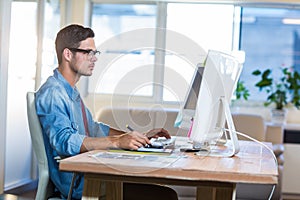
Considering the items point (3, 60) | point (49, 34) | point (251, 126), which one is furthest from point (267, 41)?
point (3, 60)

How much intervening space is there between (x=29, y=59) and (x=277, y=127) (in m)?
2.21

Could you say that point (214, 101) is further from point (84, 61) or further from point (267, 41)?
point (267, 41)

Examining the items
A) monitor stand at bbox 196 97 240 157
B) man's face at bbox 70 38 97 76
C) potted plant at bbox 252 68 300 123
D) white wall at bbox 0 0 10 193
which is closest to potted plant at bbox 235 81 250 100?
potted plant at bbox 252 68 300 123

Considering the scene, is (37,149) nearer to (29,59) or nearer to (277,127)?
(29,59)

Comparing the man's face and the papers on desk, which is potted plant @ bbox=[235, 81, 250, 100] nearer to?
the man's face

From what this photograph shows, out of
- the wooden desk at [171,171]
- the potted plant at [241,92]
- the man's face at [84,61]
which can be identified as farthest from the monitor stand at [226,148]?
the potted plant at [241,92]

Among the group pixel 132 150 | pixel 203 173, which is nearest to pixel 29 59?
pixel 132 150

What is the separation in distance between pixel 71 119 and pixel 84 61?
282 millimetres

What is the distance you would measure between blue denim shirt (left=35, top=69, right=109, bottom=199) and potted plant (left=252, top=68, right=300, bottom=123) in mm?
3297

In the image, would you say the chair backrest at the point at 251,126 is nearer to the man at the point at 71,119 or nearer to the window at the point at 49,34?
the window at the point at 49,34

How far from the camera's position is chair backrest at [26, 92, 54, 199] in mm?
2135

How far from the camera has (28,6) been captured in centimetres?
475

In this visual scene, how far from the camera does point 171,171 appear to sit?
1676mm

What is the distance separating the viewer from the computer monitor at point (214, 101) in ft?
6.68
